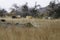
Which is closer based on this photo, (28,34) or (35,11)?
(28,34)

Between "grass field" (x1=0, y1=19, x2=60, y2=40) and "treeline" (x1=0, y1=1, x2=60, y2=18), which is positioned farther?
"treeline" (x1=0, y1=1, x2=60, y2=18)

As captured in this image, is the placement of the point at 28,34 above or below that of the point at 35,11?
above

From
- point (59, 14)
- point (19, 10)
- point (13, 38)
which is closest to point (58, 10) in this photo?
point (59, 14)

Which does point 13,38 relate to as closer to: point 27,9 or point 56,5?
point 56,5

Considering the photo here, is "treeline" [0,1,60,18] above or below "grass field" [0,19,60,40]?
below

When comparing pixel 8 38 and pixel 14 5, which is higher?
pixel 8 38

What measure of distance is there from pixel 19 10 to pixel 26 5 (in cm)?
158

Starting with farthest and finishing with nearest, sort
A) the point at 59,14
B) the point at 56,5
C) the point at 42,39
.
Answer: the point at 56,5
the point at 59,14
the point at 42,39

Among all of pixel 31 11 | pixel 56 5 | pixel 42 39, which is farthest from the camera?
pixel 31 11

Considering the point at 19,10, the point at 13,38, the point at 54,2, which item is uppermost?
the point at 13,38

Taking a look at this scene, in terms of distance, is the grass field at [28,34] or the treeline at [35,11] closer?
the grass field at [28,34]

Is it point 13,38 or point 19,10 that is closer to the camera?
point 13,38

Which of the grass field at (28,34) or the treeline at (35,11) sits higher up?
the grass field at (28,34)

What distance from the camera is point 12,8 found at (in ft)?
115
